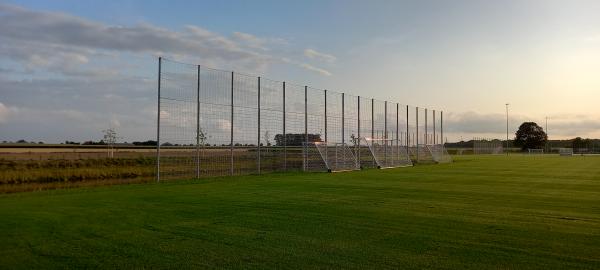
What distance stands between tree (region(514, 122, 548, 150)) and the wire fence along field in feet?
262

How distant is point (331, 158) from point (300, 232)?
14.9 meters

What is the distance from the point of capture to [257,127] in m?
17.2

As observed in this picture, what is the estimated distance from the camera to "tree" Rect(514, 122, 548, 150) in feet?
313

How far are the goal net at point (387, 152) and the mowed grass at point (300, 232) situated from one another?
48.1ft

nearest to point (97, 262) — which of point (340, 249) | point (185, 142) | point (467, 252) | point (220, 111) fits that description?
point (340, 249)

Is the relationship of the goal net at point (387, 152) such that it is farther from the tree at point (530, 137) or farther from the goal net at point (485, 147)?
the tree at point (530, 137)

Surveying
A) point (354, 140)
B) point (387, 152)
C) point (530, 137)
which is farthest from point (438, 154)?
point (530, 137)

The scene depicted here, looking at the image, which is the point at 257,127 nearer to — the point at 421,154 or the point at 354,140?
the point at 354,140

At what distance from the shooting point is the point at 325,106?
2131 cm

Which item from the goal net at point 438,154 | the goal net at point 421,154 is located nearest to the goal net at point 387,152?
the goal net at point 421,154

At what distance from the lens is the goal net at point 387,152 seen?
23684 mm

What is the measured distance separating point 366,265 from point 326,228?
1.70 meters

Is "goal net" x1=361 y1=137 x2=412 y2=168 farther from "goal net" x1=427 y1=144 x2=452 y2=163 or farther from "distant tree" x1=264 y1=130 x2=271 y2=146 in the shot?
"distant tree" x1=264 y1=130 x2=271 y2=146

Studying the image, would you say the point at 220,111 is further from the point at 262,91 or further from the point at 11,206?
the point at 11,206
